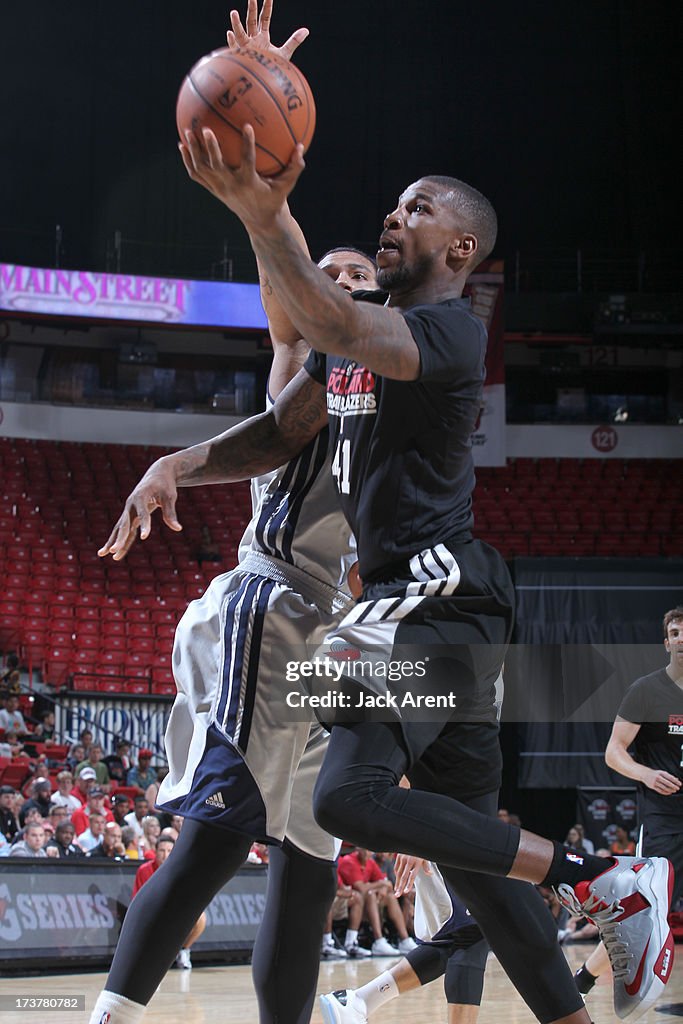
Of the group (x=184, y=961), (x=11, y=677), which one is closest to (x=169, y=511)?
(x=184, y=961)

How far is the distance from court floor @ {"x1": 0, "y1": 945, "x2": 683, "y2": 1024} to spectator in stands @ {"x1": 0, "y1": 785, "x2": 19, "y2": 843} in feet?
6.55

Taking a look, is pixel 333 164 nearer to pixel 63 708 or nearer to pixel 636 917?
pixel 63 708

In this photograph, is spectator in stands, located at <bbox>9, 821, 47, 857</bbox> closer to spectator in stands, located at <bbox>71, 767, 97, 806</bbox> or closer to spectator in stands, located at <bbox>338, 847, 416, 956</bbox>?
spectator in stands, located at <bbox>71, 767, 97, 806</bbox>

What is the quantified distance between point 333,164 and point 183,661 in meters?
20.8

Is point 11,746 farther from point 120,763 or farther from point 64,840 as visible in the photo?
point 64,840

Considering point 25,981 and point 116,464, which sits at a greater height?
point 116,464

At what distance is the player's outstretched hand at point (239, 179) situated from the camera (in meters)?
2.17

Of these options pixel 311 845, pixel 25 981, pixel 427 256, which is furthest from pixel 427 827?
pixel 25 981

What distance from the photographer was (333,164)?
73.6 ft

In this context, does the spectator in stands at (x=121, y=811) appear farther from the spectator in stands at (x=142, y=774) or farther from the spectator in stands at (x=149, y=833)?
the spectator in stands at (x=142, y=774)

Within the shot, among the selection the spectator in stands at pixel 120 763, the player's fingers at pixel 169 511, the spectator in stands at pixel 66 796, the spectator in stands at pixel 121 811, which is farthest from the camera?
the spectator in stands at pixel 120 763

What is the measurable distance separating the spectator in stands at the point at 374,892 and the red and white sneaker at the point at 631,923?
25.5ft

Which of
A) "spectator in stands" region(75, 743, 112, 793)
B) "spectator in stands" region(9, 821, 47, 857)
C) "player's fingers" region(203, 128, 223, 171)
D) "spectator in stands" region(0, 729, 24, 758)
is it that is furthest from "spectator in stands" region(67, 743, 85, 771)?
"player's fingers" region(203, 128, 223, 171)

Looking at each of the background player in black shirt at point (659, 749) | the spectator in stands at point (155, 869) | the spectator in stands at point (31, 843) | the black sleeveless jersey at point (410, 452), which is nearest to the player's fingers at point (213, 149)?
the black sleeveless jersey at point (410, 452)
